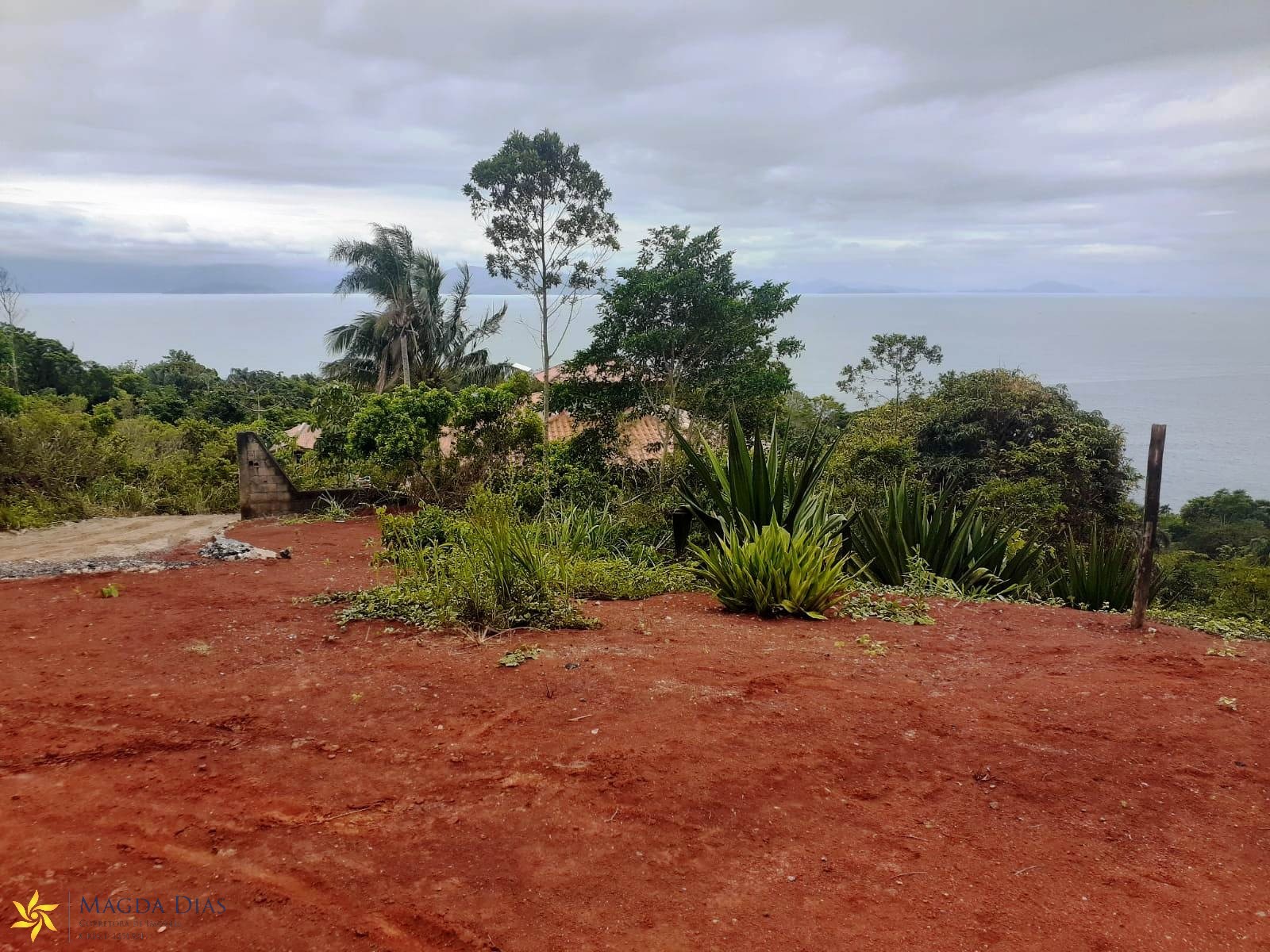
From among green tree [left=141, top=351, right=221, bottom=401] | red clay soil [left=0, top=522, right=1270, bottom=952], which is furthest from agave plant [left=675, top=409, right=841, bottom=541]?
green tree [left=141, top=351, right=221, bottom=401]

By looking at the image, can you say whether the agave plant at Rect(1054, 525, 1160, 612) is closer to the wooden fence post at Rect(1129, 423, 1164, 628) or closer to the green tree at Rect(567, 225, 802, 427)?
the wooden fence post at Rect(1129, 423, 1164, 628)

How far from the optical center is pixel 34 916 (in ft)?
6.47

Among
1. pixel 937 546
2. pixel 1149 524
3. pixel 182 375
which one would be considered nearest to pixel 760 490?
pixel 937 546

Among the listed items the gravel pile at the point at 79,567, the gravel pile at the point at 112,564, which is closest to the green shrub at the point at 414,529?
the gravel pile at the point at 112,564

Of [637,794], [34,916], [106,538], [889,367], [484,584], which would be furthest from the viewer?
[889,367]

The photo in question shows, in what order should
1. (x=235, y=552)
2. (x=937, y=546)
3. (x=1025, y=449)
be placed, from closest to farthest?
(x=937, y=546) < (x=235, y=552) < (x=1025, y=449)

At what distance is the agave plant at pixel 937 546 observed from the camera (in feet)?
22.1

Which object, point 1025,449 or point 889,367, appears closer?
point 1025,449

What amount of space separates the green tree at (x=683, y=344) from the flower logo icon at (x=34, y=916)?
37.3 ft

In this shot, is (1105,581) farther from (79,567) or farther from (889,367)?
(889,367)

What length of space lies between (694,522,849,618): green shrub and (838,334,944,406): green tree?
731 inches

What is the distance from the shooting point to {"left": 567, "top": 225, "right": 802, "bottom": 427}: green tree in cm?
1320

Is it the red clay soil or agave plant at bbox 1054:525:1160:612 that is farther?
agave plant at bbox 1054:525:1160:612

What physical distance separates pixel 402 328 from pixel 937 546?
72.4 feet
